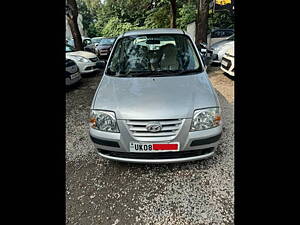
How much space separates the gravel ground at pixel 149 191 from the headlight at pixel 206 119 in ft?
1.96

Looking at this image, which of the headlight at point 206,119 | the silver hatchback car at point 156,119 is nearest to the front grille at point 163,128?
the silver hatchback car at point 156,119

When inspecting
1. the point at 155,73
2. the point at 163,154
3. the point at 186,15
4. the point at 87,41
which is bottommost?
the point at 163,154

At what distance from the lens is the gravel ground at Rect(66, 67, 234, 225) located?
6.30 feet

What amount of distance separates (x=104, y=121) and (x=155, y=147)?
59 centimetres

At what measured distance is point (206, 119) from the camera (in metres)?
2.18

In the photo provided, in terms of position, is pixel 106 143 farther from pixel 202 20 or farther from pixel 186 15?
pixel 186 15

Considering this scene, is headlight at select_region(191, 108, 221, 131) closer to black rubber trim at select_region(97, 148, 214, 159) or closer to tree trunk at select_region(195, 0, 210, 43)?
black rubber trim at select_region(97, 148, 214, 159)

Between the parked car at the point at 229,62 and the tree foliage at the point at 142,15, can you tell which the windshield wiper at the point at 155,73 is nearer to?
the parked car at the point at 229,62

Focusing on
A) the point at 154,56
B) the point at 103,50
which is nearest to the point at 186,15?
the point at 103,50

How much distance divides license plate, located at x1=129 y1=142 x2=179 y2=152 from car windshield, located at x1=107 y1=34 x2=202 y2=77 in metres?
1.04

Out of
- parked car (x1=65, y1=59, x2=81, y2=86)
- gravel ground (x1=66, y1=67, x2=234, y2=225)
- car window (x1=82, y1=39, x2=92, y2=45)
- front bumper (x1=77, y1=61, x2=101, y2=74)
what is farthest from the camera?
car window (x1=82, y1=39, x2=92, y2=45)

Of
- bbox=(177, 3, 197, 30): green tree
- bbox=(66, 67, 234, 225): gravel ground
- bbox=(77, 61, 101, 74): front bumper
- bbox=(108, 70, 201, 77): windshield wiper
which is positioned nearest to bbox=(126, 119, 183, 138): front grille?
bbox=(66, 67, 234, 225): gravel ground

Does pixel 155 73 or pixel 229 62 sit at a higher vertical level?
pixel 155 73
